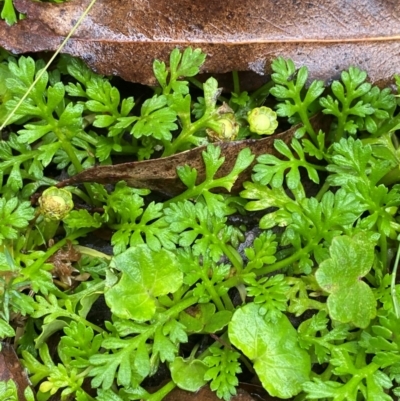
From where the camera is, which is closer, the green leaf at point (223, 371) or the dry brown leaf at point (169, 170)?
the green leaf at point (223, 371)

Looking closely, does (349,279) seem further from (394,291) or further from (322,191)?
(322,191)

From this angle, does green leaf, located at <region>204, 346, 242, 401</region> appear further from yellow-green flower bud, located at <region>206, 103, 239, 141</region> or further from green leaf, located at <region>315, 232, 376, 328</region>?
yellow-green flower bud, located at <region>206, 103, 239, 141</region>

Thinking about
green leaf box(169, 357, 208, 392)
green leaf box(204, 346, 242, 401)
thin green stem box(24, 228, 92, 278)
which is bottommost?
green leaf box(169, 357, 208, 392)

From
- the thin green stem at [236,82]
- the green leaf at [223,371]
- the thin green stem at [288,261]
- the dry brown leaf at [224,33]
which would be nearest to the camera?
the green leaf at [223,371]

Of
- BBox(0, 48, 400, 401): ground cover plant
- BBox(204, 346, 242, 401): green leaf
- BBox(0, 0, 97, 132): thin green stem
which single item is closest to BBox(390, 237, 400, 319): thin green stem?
BBox(0, 48, 400, 401): ground cover plant

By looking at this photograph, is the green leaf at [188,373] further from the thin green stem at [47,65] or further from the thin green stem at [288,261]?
the thin green stem at [47,65]

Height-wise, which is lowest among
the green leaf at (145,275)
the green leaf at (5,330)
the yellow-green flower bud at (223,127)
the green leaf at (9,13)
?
the green leaf at (5,330)

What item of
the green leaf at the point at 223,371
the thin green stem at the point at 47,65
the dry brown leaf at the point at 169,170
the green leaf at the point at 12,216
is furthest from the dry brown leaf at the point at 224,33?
the green leaf at the point at 223,371
